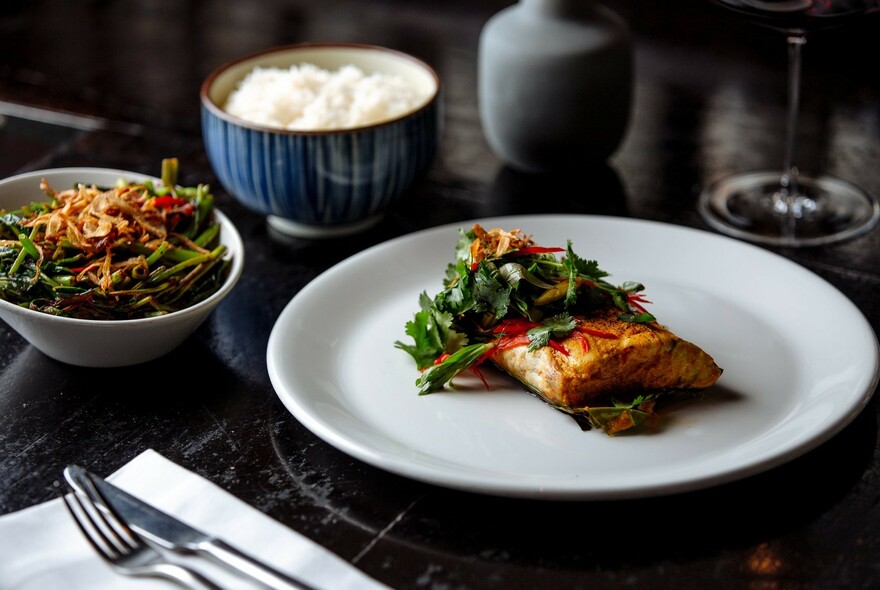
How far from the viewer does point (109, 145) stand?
2410mm

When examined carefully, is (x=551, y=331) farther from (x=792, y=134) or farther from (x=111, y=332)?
(x=792, y=134)

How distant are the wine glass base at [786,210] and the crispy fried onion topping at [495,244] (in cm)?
64

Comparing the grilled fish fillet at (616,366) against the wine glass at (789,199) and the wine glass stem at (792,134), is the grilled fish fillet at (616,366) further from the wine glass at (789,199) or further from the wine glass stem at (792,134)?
the wine glass stem at (792,134)

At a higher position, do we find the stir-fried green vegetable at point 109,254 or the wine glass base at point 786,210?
the stir-fried green vegetable at point 109,254

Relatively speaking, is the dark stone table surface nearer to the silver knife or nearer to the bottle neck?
the silver knife

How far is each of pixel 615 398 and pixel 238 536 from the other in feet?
1.81

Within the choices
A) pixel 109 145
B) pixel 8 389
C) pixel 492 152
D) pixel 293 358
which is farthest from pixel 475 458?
pixel 109 145

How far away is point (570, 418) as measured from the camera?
4.61ft

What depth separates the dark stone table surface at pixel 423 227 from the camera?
4.01ft

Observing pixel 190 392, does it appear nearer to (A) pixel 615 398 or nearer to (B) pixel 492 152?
(A) pixel 615 398

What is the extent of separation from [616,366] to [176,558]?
0.63 metres

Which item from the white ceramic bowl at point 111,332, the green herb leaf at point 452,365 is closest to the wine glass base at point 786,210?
the green herb leaf at point 452,365

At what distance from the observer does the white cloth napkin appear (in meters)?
1.15

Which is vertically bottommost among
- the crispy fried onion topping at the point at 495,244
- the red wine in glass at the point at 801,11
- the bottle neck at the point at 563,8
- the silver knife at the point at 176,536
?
the silver knife at the point at 176,536
